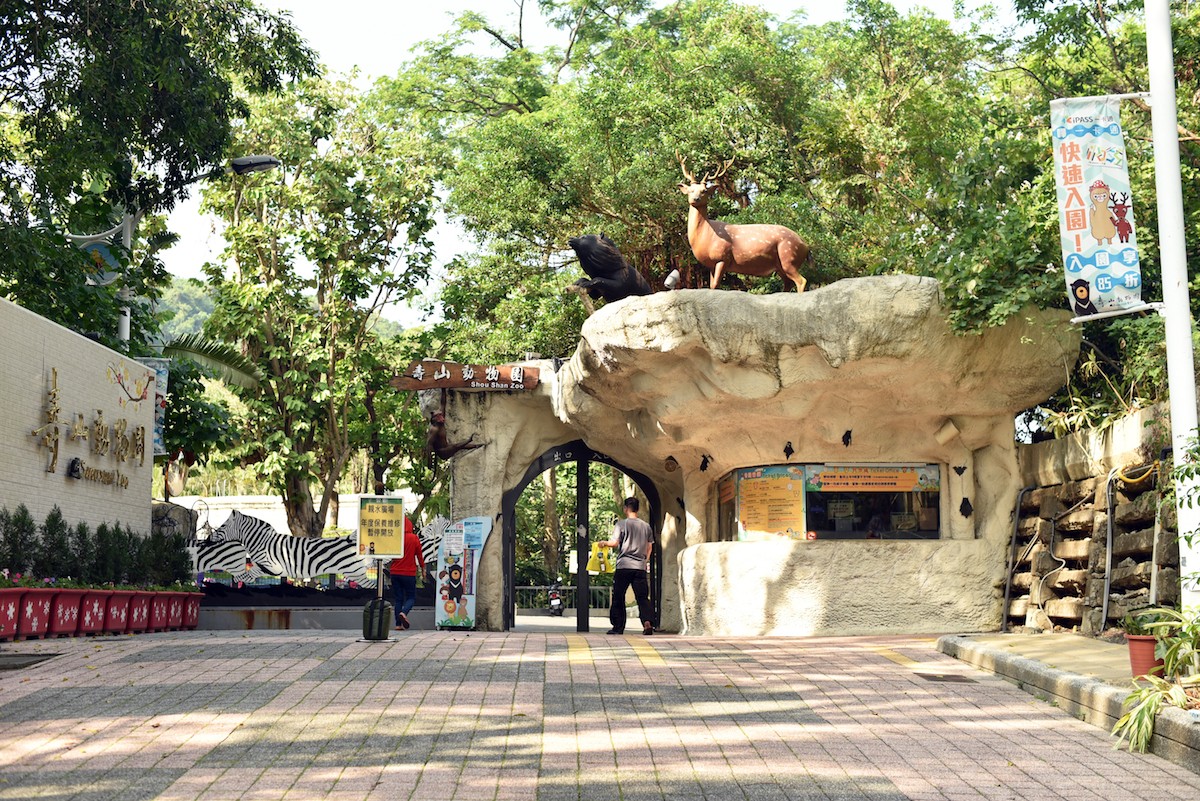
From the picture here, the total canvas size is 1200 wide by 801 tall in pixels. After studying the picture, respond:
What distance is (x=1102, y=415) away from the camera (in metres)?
14.2

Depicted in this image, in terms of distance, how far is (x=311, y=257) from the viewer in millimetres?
26188

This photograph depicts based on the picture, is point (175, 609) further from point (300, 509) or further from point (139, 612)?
point (300, 509)

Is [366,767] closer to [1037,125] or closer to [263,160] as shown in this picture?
[1037,125]

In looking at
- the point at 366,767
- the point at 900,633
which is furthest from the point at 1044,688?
the point at 900,633

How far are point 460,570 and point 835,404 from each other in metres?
6.63

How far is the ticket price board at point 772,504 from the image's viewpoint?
1612 centimetres

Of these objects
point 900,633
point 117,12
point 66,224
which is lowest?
point 900,633

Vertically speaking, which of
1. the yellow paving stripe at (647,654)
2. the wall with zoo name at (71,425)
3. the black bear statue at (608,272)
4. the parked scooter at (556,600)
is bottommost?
the parked scooter at (556,600)

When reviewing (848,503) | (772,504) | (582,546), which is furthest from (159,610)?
(848,503)

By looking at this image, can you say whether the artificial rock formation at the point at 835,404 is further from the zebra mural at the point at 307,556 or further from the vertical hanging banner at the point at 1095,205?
the zebra mural at the point at 307,556

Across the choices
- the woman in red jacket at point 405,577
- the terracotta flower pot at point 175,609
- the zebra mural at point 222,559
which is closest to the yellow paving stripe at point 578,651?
the woman in red jacket at point 405,577

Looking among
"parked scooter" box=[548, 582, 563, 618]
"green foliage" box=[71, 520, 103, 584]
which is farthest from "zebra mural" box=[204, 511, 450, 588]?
"green foliage" box=[71, 520, 103, 584]

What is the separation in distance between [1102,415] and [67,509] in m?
12.7

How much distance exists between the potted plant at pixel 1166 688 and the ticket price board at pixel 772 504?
8.30 metres
